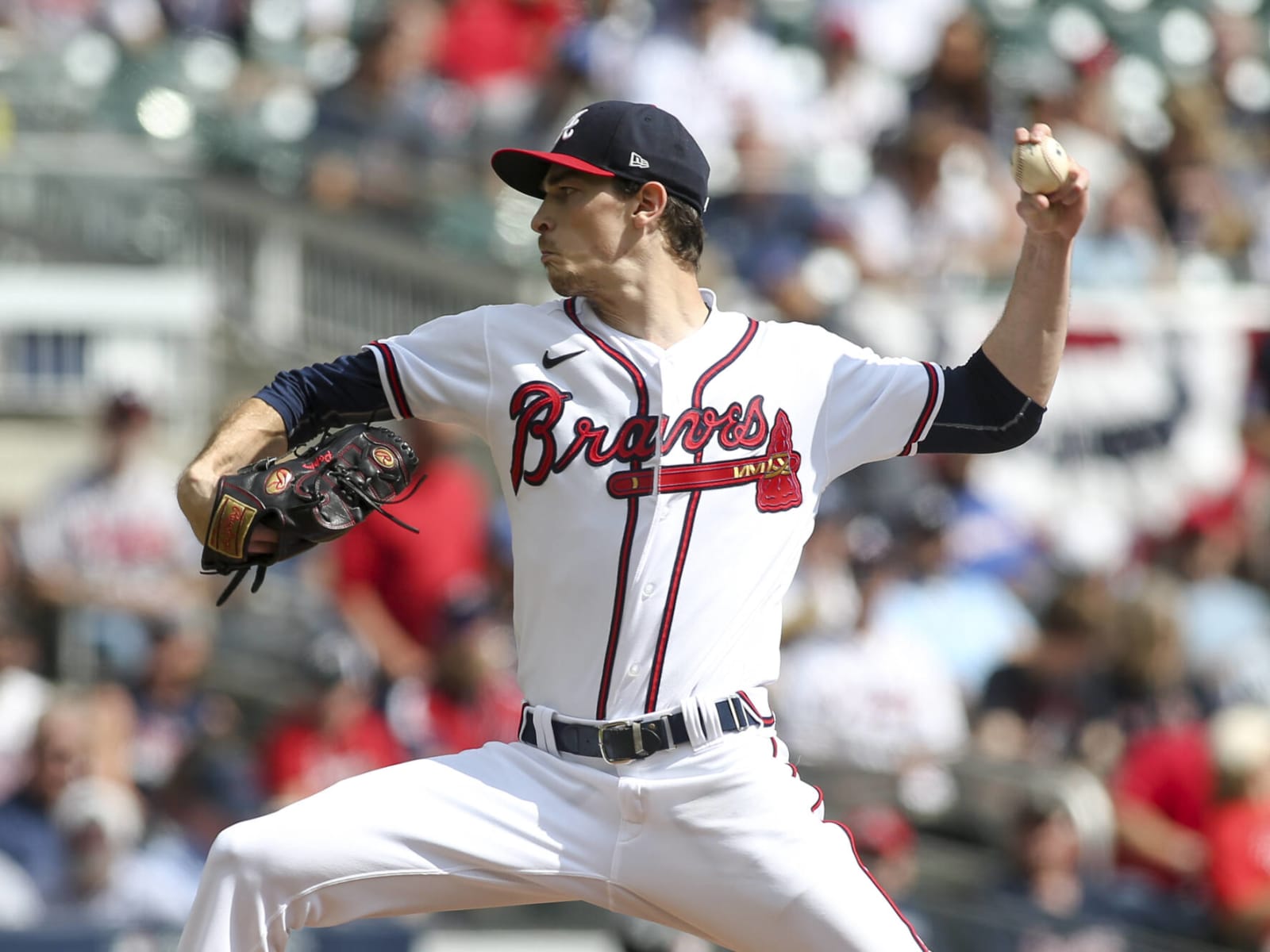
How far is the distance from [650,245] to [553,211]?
0.20 metres

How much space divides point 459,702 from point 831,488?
7.13 ft

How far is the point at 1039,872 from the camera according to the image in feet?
21.9

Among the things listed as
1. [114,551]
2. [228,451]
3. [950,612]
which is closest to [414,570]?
[114,551]

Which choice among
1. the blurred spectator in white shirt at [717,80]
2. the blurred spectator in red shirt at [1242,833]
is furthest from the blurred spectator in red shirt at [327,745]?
the blurred spectator in white shirt at [717,80]

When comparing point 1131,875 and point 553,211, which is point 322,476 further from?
point 1131,875

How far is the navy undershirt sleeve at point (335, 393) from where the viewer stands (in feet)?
12.6

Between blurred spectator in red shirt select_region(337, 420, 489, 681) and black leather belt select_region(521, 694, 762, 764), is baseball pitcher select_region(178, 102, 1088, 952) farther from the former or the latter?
blurred spectator in red shirt select_region(337, 420, 489, 681)

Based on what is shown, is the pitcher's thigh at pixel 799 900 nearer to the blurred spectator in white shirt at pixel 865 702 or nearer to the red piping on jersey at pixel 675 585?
the red piping on jersey at pixel 675 585

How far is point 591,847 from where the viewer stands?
3.68 meters

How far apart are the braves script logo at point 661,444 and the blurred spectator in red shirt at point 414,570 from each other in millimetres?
3737

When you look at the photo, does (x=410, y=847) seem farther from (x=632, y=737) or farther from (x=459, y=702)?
(x=459, y=702)

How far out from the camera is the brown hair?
385 cm

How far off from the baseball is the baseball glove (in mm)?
1257

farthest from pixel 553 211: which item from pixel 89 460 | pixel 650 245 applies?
pixel 89 460
